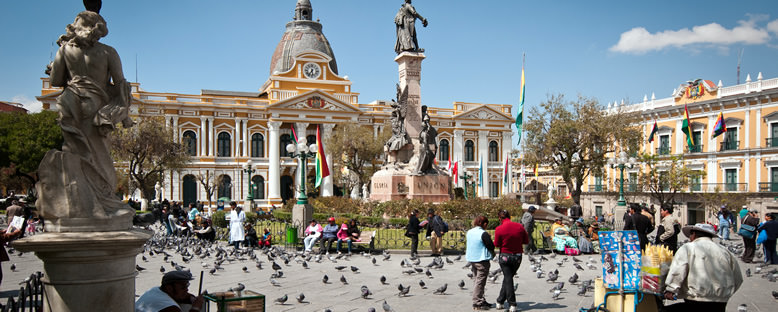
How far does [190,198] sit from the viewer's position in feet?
164

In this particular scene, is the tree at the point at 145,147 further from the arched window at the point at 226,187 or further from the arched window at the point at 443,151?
the arched window at the point at 443,151

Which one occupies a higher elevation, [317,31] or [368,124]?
[317,31]

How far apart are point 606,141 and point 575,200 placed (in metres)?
3.76

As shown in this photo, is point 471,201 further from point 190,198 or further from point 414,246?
point 190,198

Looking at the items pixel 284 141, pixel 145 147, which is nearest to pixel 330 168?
Answer: pixel 284 141

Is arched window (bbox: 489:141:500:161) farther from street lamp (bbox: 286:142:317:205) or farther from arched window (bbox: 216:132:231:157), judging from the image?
street lamp (bbox: 286:142:317:205)

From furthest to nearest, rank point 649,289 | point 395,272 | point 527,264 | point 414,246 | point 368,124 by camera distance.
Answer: point 368,124, point 414,246, point 527,264, point 395,272, point 649,289

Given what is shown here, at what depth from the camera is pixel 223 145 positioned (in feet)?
169

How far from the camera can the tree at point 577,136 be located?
33781 millimetres

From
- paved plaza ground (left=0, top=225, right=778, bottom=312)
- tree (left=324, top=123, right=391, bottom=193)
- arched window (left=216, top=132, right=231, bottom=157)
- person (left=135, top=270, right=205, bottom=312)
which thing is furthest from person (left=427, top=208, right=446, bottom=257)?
arched window (left=216, top=132, right=231, bottom=157)

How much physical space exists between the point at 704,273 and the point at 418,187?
52.8ft

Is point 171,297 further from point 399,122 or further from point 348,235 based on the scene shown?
point 399,122

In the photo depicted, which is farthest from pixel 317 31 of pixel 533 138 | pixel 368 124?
pixel 533 138

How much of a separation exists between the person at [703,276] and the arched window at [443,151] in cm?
5239
